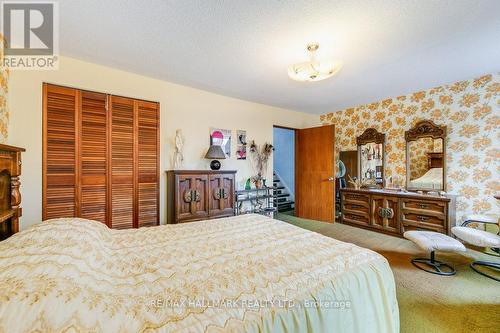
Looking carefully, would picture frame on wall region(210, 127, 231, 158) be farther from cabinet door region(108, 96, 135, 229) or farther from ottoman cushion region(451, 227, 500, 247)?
ottoman cushion region(451, 227, 500, 247)

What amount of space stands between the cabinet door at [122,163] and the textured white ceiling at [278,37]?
0.55 meters

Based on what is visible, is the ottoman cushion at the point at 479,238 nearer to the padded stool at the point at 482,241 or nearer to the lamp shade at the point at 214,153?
the padded stool at the point at 482,241

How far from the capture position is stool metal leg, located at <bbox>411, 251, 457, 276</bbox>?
225 centimetres

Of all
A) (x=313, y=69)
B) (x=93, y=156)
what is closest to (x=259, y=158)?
(x=313, y=69)

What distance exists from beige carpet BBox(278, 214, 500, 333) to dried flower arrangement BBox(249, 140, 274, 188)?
2.25 metres

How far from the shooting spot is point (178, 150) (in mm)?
3113

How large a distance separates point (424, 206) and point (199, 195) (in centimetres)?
344

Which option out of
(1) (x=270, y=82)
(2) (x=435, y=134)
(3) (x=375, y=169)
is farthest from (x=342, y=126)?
(1) (x=270, y=82)

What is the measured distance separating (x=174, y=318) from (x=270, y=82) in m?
2.98

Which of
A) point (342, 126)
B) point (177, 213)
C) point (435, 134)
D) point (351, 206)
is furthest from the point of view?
point (342, 126)

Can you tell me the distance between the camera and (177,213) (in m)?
2.76

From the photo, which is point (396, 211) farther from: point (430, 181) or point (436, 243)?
point (436, 243)

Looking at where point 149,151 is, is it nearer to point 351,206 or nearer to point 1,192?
point 1,192

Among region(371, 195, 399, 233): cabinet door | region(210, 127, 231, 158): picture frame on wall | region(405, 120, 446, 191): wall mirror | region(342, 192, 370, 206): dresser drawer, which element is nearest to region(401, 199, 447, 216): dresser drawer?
region(371, 195, 399, 233): cabinet door
